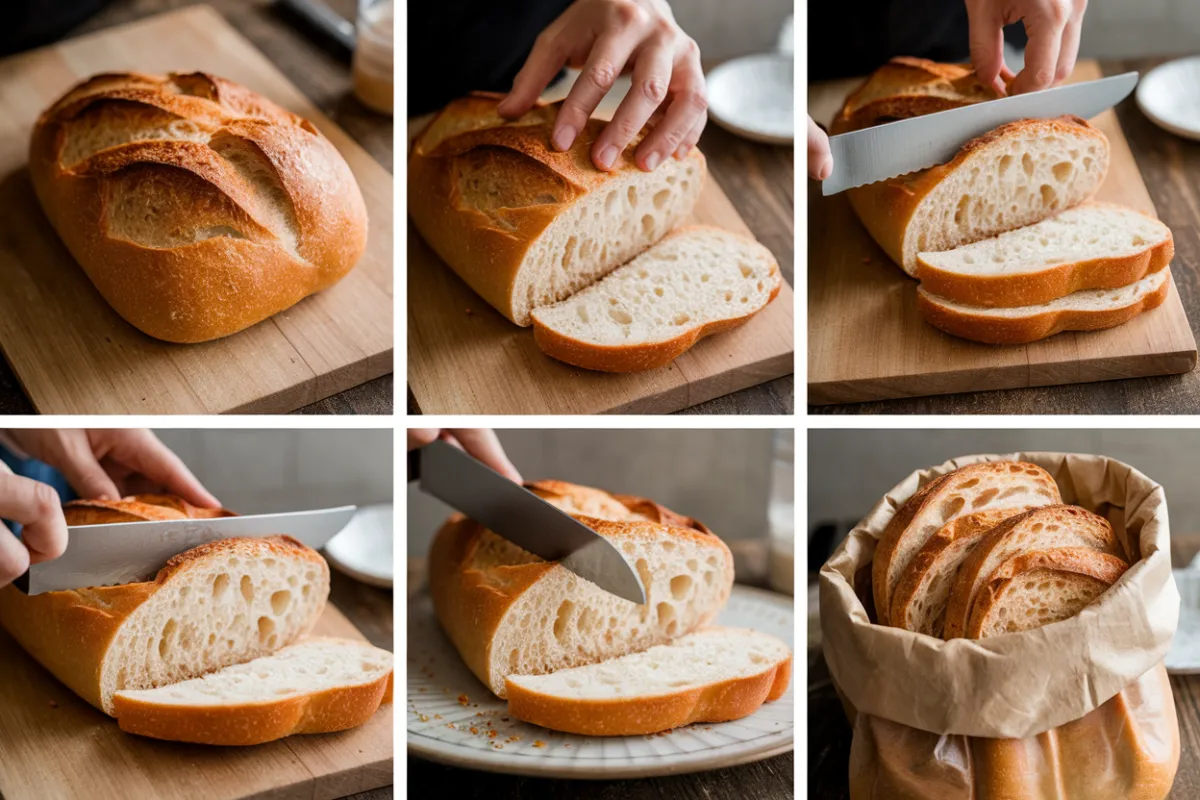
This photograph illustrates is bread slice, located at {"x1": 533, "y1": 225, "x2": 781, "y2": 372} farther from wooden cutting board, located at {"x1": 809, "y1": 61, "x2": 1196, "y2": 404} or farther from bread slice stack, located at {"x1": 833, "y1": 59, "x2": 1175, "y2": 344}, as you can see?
bread slice stack, located at {"x1": 833, "y1": 59, "x2": 1175, "y2": 344}

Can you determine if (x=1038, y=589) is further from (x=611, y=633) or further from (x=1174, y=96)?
(x=1174, y=96)

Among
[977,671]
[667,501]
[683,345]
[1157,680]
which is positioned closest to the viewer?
[977,671]

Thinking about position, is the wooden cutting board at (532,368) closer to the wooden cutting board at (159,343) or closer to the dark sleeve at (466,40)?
the wooden cutting board at (159,343)

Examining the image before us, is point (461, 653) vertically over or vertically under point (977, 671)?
under

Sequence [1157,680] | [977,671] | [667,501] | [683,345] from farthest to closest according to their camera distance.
→ [667,501] → [683,345] → [1157,680] → [977,671]

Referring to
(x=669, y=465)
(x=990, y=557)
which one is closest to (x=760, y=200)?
(x=669, y=465)

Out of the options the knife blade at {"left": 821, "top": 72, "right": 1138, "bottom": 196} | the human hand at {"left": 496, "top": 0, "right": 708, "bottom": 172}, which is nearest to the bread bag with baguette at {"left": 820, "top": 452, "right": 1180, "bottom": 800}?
the knife blade at {"left": 821, "top": 72, "right": 1138, "bottom": 196}

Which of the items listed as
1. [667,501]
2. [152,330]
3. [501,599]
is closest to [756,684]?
[501,599]

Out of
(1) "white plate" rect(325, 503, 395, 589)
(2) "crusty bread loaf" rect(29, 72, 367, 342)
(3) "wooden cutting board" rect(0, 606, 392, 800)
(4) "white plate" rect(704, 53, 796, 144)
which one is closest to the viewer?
(3) "wooden cutting board" rect(0, 606, 392, 800)

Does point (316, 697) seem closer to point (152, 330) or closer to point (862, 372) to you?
point (152, 330)
